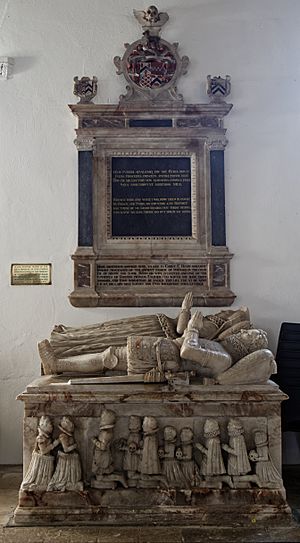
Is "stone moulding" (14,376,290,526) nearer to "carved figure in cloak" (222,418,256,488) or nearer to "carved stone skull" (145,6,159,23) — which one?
"carved figure in cloak" (222,418,256,488)

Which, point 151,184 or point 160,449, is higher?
point 151,184

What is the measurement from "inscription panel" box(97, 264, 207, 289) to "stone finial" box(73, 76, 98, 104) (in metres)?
1.43

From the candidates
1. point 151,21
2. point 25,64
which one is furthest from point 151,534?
point 151,21

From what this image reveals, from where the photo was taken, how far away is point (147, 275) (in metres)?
4.45

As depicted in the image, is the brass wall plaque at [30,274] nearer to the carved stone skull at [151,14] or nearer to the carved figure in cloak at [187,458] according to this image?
the carved figure in cloak at [187,458]

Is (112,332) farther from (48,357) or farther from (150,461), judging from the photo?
(150,461)

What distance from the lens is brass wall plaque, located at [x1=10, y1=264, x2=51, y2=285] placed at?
14.6 feet

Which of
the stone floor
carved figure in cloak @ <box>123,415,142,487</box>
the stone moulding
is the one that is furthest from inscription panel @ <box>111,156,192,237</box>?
the stone floor

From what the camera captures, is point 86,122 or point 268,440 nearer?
point 268,440

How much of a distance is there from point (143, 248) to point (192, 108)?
1.25 m

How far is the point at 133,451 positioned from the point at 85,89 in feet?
9.73

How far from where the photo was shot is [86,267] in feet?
14.5

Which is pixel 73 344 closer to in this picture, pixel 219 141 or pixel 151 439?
pixel 151 439

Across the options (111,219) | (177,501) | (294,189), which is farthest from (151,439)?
(294,189)
